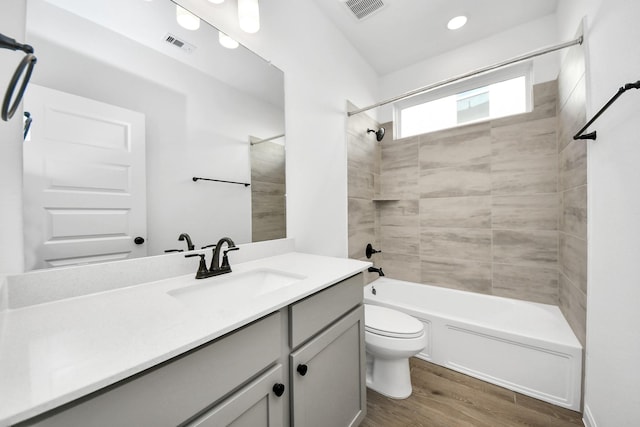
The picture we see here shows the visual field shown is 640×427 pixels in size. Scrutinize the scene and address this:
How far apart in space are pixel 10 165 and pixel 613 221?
7.35 feet

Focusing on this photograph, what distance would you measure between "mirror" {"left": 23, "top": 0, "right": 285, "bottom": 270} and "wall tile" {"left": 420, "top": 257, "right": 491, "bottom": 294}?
1862 millimetres

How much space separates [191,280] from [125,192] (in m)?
0.43

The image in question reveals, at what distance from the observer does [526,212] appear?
204 centimetres

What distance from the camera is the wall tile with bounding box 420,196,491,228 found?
2217mm

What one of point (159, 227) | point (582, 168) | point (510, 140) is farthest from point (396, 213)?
point (159, 227)

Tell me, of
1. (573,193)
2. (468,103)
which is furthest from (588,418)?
(468,103)

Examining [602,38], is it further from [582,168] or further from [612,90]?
[582,168]

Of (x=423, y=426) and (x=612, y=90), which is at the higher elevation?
(x=612, y=90)

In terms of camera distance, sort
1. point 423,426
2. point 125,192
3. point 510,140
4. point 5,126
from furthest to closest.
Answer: point 510,140 < point 423,426 < point 125,192 < point 5,126

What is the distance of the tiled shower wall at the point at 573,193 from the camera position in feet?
4.47

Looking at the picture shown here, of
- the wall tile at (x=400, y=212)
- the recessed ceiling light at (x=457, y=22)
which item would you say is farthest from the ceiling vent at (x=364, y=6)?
the wall tile at (x=400, y=212)

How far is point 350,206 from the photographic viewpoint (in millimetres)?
2217

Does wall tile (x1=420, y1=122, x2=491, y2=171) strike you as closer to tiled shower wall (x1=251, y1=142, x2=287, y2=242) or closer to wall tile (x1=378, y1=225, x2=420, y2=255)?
wall tile (x1=378, y1=225, x2=420, y2=255)

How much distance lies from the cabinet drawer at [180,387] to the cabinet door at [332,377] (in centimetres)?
19
